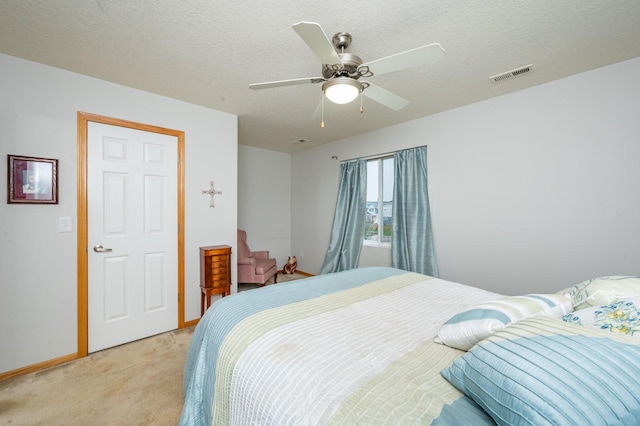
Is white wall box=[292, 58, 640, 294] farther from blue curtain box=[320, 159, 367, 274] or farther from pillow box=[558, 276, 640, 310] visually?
pillow box=[558, 276, 640, 310]

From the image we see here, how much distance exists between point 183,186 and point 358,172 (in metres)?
2.59

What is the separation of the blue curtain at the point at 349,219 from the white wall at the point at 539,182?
94 cm

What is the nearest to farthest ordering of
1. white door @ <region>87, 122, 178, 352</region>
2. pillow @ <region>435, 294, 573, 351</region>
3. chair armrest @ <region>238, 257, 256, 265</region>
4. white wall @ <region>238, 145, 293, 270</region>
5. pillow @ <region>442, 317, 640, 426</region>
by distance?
pillow @ <region>442, 317, 640, 426</region>, pillow @ <region>435, 294, 573, 351</region>, white door @ <region>87, 122, 178, 352</region>, chair armrest @ <region>238, 257, 256, 265</region>, white wall @ <region>238, 145, 293, 270</region>

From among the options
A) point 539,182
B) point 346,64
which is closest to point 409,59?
point 346,64

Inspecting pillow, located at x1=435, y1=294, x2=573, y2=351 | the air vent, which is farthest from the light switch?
the air vent

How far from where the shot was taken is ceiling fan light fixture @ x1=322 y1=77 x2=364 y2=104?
1542 mm

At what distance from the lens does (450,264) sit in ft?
10.4

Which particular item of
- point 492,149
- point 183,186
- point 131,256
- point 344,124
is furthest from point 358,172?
point 131,256

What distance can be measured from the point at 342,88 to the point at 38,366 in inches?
130

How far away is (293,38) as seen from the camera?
1824 millimetres

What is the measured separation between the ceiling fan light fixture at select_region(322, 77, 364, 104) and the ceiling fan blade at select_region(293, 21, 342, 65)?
0.35 ft

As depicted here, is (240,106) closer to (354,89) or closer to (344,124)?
(344,124)

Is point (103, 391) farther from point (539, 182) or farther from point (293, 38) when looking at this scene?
point (539, 182)

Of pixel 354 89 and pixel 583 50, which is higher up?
pixel 583 50
